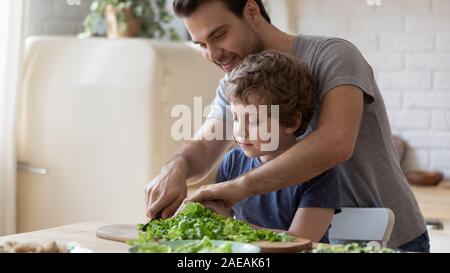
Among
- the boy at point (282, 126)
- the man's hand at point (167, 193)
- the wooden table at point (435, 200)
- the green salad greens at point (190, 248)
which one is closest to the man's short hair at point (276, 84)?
the boy at point (282, 126)

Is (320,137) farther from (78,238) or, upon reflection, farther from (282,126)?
(78,238)

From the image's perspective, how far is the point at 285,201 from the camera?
76.9 inches

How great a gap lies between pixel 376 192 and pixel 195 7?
63 centimetres

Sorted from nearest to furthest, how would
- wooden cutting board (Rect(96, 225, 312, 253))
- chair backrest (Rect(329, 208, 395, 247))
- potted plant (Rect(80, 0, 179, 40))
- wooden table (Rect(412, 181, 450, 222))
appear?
wooden cutting board (Rect(96, 225, 312, 253)) < chair backrest (Rect(329, 208, 395, 247)) < wooden table (Rect(412, 181, 450, 222)) < potted plant (Rect(80, 0, 179, 40))

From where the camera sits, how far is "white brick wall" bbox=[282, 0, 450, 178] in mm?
3982

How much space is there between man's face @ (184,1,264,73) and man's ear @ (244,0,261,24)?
38 mm

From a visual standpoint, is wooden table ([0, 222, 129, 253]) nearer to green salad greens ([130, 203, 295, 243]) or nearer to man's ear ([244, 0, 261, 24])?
green salad greens ([130, 203, 295, 243])

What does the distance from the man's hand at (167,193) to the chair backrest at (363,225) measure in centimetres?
37

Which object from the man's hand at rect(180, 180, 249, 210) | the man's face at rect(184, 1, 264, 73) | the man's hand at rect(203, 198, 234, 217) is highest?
the man's face at rect(184, 1, 264, 73)

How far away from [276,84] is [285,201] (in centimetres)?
28

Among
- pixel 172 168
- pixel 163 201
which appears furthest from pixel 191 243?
pixel 172 168

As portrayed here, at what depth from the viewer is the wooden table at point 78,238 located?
5.21ft

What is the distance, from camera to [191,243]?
1.42m

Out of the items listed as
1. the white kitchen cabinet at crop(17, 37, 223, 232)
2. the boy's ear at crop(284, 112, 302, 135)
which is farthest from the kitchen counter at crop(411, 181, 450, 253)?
the boy's ear at crop(284, 112, 302, 135)
